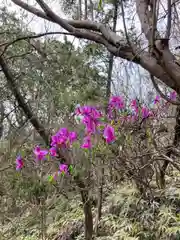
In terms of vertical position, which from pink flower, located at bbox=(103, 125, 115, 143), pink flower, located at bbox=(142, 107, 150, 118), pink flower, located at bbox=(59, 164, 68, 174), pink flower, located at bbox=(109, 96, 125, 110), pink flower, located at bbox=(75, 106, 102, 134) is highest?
pink flower, located at bbox=(109, 96, 125, 110)

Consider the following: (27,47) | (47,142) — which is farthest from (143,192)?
(27,47)

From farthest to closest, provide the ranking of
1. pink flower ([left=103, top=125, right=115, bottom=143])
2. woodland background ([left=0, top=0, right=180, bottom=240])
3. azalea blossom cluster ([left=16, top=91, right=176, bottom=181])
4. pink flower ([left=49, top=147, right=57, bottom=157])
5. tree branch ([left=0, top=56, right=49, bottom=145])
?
tree branch ([left=0, top=56, right=49, bottom=145]), woodland background ([left=0, top=0, right=180, bottom=240]), pink flower ([left=49, top=147, right=57, bottom=157]), azalea blossom cluster ([left=16, top=91, right=176, bottom=181]), pink flower ([left=103, top=125, right=115, bottom=143])

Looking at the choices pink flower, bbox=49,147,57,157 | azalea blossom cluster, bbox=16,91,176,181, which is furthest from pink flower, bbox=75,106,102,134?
pink flower, bbox=49,147,57,157

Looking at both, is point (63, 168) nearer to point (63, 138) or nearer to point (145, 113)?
point (63, 138)

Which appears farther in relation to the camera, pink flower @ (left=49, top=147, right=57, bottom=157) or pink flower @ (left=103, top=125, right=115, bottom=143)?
pink flower @ (left=49, top=147, right=57, bottom=157)

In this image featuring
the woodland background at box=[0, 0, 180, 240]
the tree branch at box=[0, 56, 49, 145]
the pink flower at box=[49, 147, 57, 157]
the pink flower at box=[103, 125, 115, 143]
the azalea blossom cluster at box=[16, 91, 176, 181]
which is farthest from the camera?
the tree branch at box=[0, 56, 49, 145]

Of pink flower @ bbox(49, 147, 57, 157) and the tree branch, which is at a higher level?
the tree branch

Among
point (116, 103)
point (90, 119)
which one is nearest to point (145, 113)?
point (116, 103)

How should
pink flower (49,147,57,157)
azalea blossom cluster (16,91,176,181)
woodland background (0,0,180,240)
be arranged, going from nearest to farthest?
1. azalea blossom cluster (16,91,176,181)
2. pink flower (49,147,57,157)
3. woodland background (0,0,180,240)

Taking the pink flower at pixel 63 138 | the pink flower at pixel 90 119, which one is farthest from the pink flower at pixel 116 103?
the pink flower at pixel 63 138

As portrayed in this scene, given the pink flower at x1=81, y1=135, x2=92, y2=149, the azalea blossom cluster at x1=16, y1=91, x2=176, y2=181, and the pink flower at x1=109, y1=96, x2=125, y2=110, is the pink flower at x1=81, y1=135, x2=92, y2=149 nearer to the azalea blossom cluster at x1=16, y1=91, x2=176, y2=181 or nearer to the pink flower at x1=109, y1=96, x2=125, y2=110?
the azalea blossom cluster at x1=16, y1=91, x2=176, y2=181

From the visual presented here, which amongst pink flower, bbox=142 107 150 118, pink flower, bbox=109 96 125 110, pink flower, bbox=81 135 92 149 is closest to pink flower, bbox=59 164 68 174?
pink flower, bbox=81 135 92 149

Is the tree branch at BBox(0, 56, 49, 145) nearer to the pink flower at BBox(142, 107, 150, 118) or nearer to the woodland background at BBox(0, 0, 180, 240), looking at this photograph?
the woodland background at BBox(0, 0, 180, 240)

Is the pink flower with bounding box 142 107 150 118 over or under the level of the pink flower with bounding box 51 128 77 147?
over
